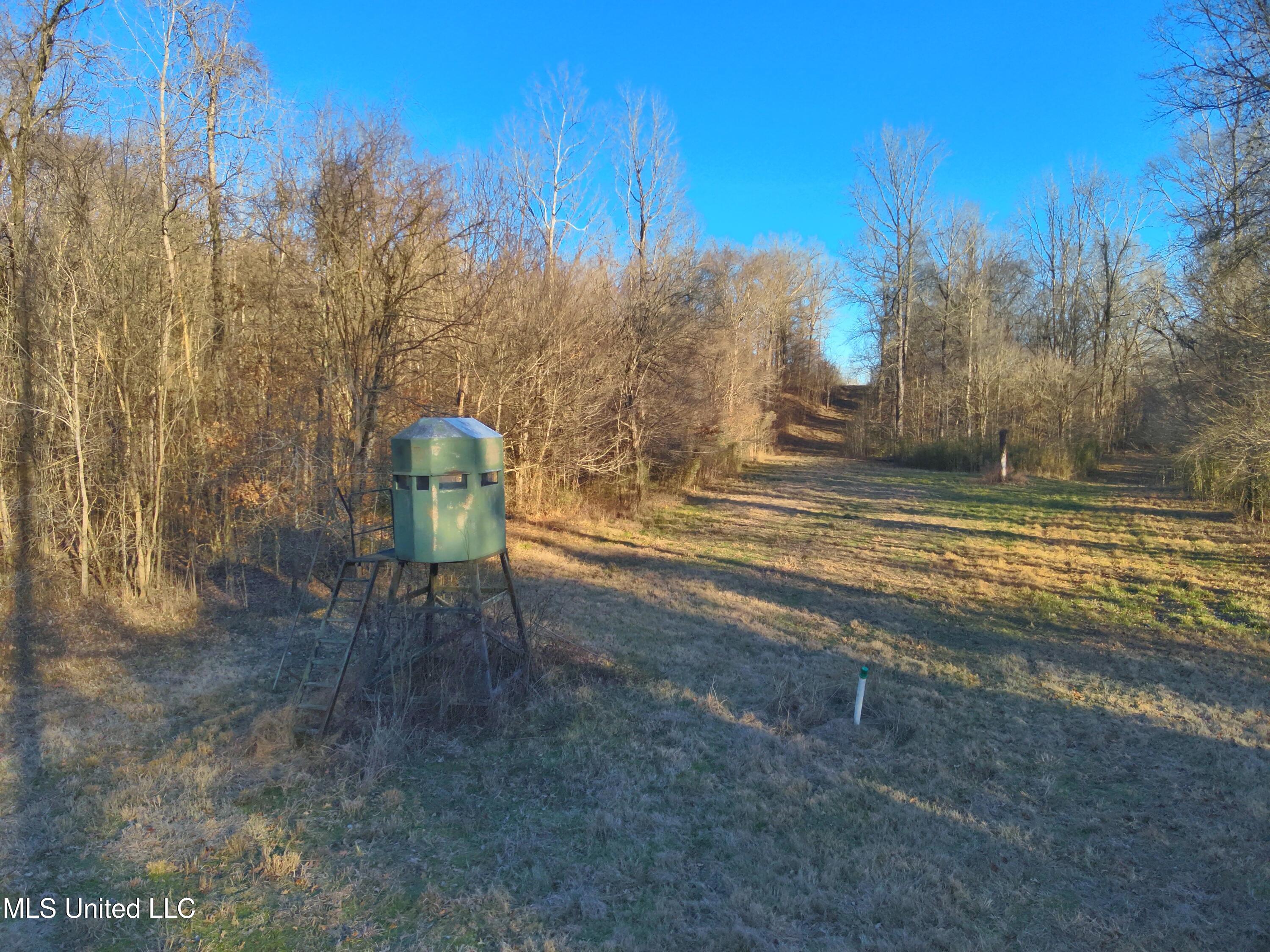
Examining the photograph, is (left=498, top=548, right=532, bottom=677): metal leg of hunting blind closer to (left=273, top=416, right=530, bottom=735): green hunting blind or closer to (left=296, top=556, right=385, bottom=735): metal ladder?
(left=273, top=416, right=530, bottom=735): green hunting blind

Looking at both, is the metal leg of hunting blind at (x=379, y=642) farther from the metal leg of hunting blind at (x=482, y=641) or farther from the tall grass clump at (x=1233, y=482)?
the tall grass clump at (x=1233, y=482)

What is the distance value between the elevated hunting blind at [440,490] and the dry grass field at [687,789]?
135cm

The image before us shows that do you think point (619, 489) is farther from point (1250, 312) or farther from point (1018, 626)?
point (1250, 312)

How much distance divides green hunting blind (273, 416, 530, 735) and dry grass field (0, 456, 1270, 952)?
16.1 inches

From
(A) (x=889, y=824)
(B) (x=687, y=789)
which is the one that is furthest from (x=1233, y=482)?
(B) (x=687, y=789)

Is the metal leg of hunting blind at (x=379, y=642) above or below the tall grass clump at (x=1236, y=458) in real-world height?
below

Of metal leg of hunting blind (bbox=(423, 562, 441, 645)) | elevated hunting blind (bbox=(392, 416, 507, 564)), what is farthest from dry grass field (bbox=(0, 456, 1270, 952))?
elevated hunting blind (bbox=(392, 416, 507, 564))

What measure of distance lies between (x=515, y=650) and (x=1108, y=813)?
4.38m

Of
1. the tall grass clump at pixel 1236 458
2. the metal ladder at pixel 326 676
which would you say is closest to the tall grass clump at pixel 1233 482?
the tall grass clump at pixel 1236 458

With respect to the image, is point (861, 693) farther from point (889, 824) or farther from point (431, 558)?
point (431, 558)

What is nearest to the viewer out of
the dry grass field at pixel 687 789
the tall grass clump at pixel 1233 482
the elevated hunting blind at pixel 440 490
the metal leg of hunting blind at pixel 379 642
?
the dry grass field at pixel 687 789

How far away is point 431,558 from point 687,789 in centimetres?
244

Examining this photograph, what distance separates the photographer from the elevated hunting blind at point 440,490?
17.0 feet

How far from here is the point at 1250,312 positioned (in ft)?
40.8
